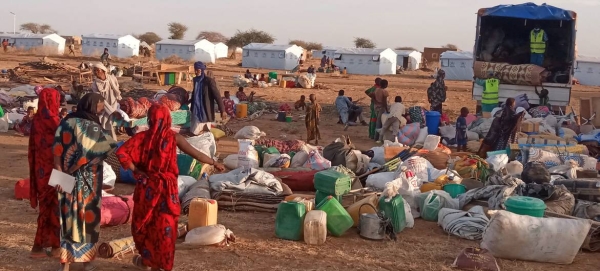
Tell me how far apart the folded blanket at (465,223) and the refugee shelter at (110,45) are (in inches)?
1483

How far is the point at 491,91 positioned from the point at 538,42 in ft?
6.31

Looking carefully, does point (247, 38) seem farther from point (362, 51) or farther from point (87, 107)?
point (87, 107)

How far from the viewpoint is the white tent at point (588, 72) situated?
105 feet

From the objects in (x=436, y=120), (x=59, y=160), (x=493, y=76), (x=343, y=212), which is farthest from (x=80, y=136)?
(x=493, y=76)

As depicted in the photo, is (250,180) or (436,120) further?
(436,120)

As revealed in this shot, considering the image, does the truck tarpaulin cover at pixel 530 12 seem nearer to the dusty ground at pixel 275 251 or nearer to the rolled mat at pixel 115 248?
the dusty ground at pixel 275 251

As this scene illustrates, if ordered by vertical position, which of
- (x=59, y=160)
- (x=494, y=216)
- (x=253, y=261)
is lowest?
(x=253, y=261)

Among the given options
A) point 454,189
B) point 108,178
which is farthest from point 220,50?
point 454,189

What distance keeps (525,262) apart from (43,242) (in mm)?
3890

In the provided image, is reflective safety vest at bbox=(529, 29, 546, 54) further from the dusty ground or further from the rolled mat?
the rolled mat

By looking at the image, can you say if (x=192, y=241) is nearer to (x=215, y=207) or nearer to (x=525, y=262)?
(x=215, y=207)

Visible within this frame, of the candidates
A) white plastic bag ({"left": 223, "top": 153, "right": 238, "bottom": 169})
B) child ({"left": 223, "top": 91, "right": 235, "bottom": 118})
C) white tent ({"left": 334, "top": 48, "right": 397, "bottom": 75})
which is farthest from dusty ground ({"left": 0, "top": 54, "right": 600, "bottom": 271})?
white tent ({"left": 334, "top": 48, "right": 397, "bottom": 75})

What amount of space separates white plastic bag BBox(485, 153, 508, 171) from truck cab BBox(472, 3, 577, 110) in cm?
564

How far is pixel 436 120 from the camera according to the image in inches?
476
